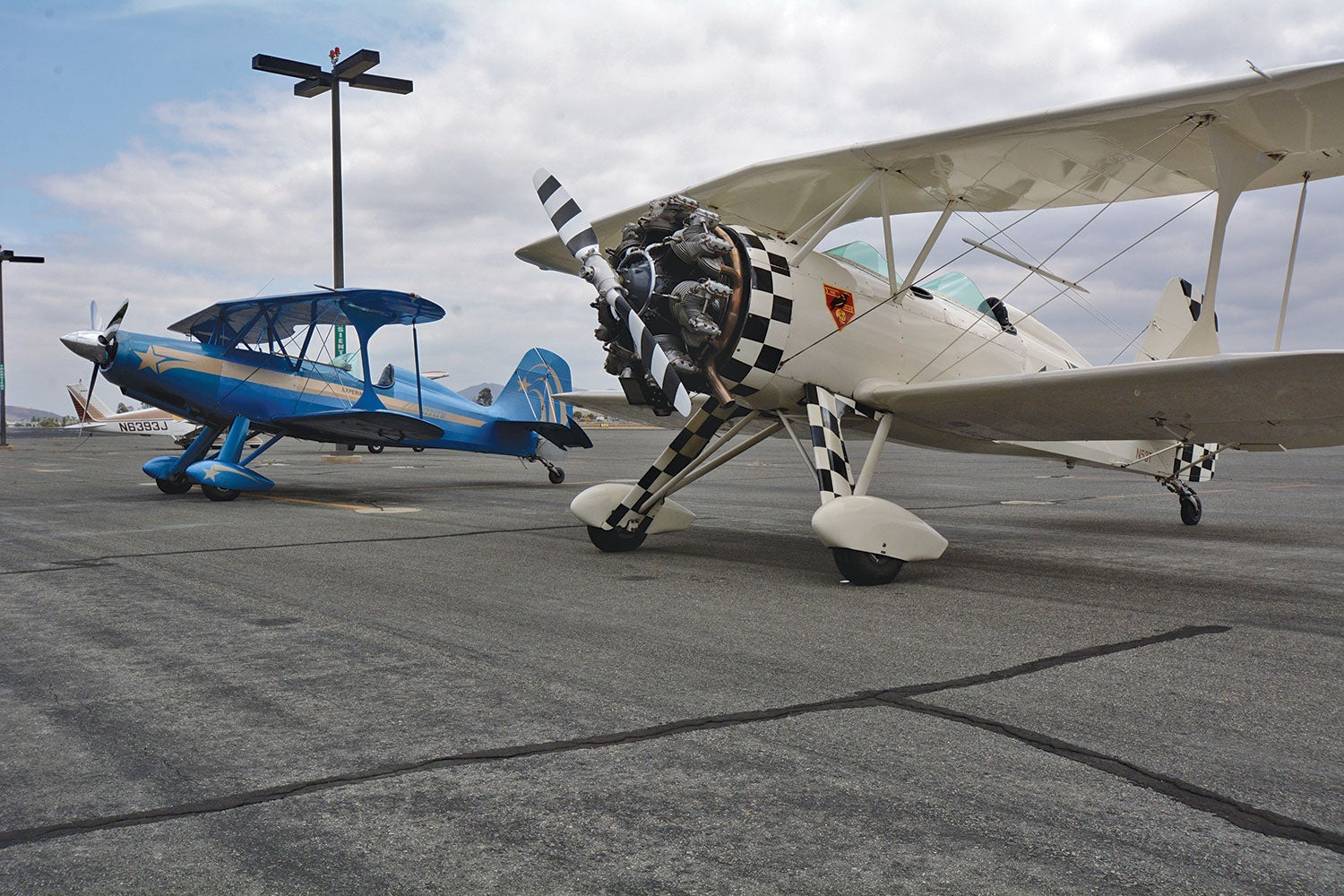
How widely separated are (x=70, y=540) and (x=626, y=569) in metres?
5.14

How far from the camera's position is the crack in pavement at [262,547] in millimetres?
Result: 6812

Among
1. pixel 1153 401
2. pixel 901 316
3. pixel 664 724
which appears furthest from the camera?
pixel 901 316

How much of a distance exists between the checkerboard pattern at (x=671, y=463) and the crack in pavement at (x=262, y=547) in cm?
178

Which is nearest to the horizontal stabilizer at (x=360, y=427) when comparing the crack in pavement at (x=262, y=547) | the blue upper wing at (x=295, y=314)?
the blue upper wing at (x=295, y=314)

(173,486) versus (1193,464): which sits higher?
(1193,464)

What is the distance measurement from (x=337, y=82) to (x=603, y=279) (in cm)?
2502

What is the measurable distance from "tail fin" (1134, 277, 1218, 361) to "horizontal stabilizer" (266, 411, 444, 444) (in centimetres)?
967

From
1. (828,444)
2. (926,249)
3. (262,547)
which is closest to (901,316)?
(926,249)

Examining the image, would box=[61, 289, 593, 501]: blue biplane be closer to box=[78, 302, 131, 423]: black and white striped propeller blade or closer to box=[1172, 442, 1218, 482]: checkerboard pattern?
box=[78, 302, 131, 423]: black and white striped propeller blade

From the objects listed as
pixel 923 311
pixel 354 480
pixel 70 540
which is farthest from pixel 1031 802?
pixel 354 480

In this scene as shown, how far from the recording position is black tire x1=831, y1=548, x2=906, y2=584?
6070 millimetres

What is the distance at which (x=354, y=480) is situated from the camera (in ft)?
57.7

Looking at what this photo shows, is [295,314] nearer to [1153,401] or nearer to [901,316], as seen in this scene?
[901,316]

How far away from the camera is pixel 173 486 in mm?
13836
